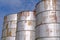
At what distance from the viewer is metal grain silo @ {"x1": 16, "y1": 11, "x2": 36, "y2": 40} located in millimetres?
13484

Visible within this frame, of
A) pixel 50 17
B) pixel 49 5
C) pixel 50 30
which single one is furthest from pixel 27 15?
pixel 50 30

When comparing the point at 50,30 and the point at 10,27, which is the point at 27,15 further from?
the point at 50,30

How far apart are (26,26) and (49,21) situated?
125 inches

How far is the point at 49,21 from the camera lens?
11.1m

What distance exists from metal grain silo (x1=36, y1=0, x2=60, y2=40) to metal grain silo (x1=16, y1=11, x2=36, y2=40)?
1929mm

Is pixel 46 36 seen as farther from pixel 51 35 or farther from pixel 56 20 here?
pixel 56 20

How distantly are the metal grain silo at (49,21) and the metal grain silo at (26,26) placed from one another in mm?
1929

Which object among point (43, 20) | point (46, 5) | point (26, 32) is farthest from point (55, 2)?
point (26, 32)

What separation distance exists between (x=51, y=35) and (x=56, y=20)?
3.73 ft

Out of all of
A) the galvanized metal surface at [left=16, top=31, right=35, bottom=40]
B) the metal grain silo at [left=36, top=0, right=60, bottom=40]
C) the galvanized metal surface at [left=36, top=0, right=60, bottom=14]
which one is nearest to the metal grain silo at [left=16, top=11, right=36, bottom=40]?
the galvanized metal surface at [left=16, top=31, right=35, bottom=40]

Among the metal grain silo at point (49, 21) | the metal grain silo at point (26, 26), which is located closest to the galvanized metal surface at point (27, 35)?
the metal grain silo at point (26, 26)

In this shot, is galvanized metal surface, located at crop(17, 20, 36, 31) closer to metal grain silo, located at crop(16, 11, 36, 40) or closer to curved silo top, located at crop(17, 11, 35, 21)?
metal grain silo, located at crop(16, 11, 36, 40)

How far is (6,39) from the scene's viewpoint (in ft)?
54.6

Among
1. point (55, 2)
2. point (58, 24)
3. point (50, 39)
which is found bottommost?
point (50, 39)
